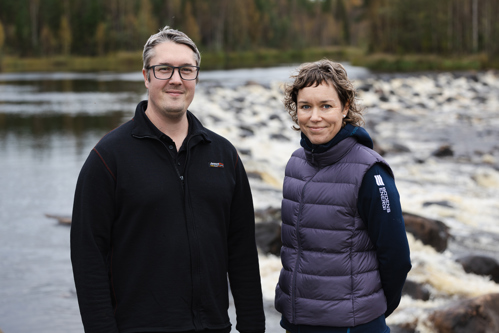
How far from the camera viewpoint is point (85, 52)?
8069cm

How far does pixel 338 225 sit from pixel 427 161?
11265 millimetres

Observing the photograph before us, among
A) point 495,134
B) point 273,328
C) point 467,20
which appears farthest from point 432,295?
point 467,20

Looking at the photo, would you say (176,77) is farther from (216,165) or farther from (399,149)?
(399,149)

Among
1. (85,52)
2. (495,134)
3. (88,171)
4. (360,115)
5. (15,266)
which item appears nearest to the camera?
(88,171)

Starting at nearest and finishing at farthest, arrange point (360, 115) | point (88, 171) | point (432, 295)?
point (88, 171), point (360, 115), point (432, 295)

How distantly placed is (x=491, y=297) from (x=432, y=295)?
3.54 feet

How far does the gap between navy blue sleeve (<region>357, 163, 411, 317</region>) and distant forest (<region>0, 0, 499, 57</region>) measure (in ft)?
158

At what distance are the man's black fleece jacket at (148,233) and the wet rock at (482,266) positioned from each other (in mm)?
4622

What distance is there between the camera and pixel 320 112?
252 cm

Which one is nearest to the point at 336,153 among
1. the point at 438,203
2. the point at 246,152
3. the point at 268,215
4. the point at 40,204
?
the point at 268,215

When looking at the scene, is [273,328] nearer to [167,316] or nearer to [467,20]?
[167,316]

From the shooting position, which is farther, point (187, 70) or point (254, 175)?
point (254, 175)

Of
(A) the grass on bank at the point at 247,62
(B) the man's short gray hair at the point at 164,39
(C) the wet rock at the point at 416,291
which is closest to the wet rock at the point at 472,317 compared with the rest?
(C) the wet rock at the point at 416,291

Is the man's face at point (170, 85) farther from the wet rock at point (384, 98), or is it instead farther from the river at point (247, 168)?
the wet rock at point (384, 98)
